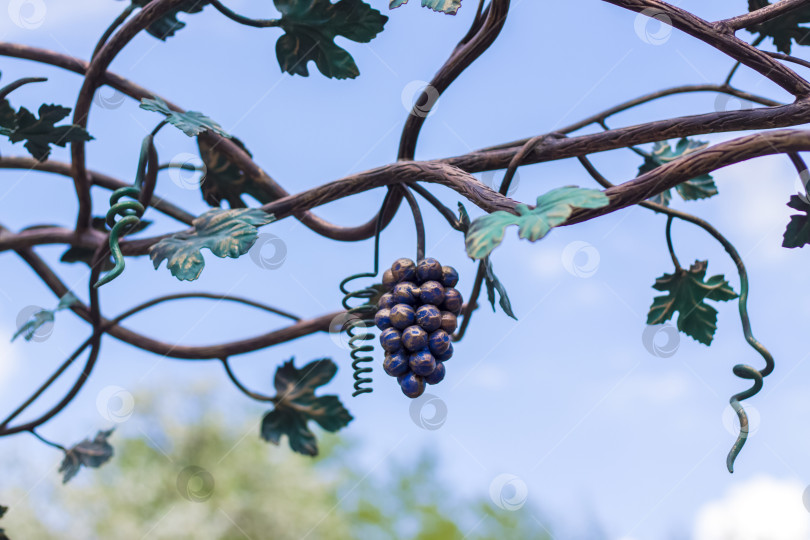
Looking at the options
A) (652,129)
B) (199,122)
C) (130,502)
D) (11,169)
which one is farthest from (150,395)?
(652,129)

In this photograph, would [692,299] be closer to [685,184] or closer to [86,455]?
[685,184]

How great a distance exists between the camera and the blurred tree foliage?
3.37 metres

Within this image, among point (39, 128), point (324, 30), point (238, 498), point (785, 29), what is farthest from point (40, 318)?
point (238, 498)

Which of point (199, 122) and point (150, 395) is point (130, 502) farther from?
point (199, 122)

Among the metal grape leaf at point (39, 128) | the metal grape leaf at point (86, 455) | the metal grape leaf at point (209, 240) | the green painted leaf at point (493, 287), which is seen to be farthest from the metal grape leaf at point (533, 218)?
the metal grape leaf at point (86, 455)

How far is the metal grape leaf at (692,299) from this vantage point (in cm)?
77

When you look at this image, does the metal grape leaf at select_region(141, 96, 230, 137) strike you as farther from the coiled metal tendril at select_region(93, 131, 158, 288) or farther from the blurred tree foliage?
the blurred tree foliage

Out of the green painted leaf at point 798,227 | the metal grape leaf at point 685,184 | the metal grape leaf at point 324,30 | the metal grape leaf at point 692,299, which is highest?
the metal grape leaf at point 685,184

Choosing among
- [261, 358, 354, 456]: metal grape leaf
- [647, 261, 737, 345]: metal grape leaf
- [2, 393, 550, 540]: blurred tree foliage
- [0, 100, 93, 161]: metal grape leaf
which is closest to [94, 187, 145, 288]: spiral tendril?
[0, 100, 93, 161]: metal grape leaf

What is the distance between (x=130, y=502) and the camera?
366 centimetres

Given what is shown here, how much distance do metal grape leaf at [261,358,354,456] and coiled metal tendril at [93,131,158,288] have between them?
0.31m

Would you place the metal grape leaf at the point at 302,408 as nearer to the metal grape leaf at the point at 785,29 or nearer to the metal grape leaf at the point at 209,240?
the metal grape leaf at the point at 209,240

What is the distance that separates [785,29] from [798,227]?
231 millimetres

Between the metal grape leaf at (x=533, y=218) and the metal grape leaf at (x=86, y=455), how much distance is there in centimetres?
77
